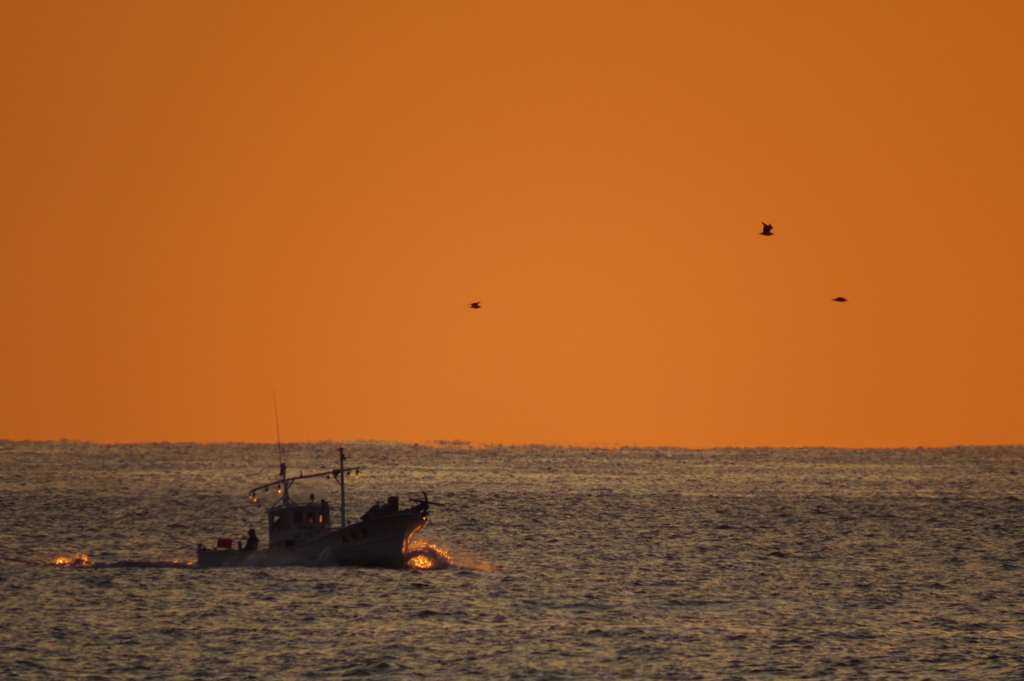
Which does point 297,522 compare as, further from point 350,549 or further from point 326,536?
point 350,549

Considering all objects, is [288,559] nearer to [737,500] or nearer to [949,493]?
[737,500]

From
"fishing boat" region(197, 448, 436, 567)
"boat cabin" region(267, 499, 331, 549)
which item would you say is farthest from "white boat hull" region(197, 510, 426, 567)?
"boat cabin" region(267, 499, 331, 549)

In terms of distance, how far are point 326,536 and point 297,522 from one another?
174 cm

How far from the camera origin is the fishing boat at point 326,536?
69875 mm

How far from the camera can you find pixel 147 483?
19562 cm

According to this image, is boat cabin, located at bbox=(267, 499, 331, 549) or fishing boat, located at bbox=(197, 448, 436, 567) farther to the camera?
boat cabin, located at bbox=(267, 499, 331, 549)

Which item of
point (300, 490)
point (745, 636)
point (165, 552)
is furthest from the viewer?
point (165, 552)

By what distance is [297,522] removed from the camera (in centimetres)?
7075

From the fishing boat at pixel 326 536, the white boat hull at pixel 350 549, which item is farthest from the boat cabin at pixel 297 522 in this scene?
the white boat hull at pixel 350 549

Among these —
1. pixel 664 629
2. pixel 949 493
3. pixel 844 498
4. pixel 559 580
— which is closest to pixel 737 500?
pixel 844 498

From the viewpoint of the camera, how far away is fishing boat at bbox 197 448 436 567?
229 ft

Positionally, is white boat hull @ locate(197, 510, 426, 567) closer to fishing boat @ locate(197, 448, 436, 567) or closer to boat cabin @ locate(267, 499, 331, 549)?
fishing boat @ locate(197, 448, 436, 567)

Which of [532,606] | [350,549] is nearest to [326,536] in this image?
[350,549]

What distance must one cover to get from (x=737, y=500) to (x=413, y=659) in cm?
12183
